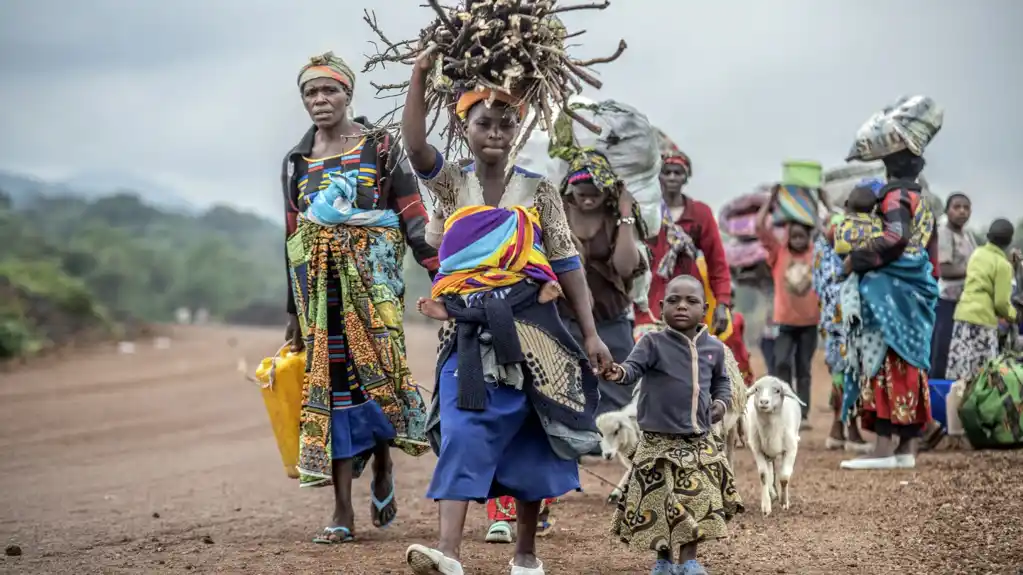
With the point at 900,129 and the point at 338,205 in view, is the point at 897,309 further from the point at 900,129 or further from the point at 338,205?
the point at 338,205

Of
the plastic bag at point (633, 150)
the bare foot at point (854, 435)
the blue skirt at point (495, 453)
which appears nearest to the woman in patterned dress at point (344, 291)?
the blue skirt at point (495, 453)

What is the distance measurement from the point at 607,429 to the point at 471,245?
3097mm

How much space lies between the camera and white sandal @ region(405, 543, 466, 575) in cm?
515

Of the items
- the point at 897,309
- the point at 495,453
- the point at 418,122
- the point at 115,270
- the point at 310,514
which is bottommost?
the point at 310,514

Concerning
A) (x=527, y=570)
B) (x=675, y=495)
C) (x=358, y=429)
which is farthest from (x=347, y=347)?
(x=675, y=495)

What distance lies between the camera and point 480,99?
222 inches

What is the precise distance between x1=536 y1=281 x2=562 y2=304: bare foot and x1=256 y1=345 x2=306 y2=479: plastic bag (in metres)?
2.12

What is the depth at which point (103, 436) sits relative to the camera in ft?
45.5

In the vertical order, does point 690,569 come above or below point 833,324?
below

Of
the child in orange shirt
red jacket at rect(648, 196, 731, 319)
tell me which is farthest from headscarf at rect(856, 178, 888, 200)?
the child in orange shirt

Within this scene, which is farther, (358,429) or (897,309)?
(897,309)

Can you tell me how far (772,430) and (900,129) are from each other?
123 inches

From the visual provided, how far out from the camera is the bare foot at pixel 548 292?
5715 mm

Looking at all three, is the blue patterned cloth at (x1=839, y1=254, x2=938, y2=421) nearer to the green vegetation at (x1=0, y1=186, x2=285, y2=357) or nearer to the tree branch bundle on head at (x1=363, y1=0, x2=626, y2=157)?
the tree branch bundle on head at (x1=363, y1=0, x2=626, y2=157)
